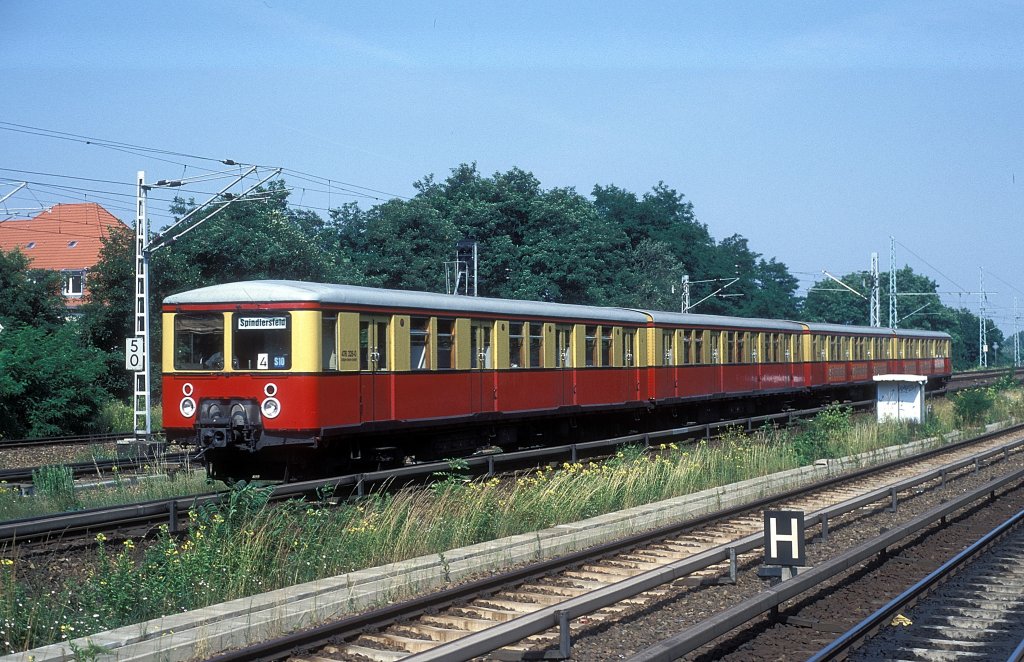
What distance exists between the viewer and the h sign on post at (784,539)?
9.52 metres

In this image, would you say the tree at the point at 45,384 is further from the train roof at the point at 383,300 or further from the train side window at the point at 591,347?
the train side window at the point at 591,347

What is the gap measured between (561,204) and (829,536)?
48.9 m

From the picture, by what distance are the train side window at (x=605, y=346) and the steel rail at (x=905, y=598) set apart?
988 cm

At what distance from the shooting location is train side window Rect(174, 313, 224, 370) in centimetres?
1554

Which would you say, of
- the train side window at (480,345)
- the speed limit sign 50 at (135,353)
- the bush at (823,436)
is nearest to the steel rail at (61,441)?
the speed limit sign 50 at (135,353)

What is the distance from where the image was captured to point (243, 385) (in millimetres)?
15156

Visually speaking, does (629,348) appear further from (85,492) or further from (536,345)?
(85,492)

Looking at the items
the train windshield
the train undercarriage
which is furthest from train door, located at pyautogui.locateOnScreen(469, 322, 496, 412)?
the train windshield

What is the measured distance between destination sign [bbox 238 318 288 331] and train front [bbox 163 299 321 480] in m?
0.01

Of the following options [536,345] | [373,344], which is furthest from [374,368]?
[536,345]

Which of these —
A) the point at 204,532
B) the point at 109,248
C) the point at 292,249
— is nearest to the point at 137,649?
the point at 204,532

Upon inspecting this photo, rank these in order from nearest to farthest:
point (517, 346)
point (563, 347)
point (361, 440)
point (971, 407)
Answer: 1. point (361, 440)
2. point (517, 346)
3. point (563, 347)
4. point (971, 407)

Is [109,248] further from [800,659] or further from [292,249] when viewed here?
[800,659]

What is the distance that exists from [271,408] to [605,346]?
30.3 ft
